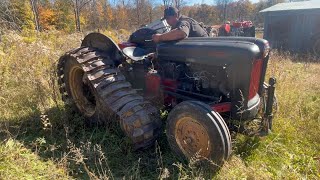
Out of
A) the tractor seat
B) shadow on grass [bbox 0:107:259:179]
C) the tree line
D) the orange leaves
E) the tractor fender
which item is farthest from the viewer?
the orange leaves

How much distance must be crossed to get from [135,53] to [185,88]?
883 mm

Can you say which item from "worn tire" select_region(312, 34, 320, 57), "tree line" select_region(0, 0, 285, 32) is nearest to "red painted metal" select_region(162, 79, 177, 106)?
"worn tire" select_region(312, 34, 320, 57)

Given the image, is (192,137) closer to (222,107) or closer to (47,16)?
(222,107)

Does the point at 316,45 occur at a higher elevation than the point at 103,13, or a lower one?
lower

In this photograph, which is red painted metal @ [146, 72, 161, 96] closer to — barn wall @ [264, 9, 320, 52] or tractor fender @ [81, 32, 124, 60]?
tractor fender @ [81, 32, 124, 60]

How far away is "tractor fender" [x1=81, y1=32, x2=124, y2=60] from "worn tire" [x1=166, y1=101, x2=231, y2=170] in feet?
4.26

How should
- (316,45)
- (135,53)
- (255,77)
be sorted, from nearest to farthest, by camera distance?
1. (255,77)
2. (135,53)
3. (316,45)

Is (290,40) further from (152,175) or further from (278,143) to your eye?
(152,175)

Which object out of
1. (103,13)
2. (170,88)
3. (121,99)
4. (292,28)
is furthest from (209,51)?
(103,13)

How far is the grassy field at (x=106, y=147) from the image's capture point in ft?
9.36

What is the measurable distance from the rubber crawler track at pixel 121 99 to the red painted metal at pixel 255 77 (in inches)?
44.2

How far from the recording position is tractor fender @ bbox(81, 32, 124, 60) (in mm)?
3727

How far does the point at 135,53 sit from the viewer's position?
3762 mm

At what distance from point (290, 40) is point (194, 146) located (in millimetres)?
12922
